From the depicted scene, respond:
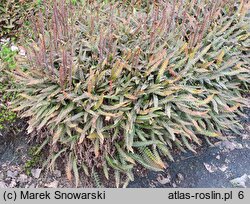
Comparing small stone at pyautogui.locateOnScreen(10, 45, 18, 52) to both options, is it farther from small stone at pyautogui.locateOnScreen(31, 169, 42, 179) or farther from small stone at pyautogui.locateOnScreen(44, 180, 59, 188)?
small stone at pyautogui.locateOnScreen(44, 180, 59, 188)

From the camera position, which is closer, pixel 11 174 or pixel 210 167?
pixel 11 174

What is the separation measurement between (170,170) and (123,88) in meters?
1.01

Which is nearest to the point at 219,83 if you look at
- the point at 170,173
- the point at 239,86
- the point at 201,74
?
the point at 201,74

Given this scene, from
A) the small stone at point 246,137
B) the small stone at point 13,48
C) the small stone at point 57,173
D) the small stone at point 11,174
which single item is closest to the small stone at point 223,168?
the small stone at point 246,137

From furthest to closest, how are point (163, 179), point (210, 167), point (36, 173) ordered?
point (210, 167) < point (163, 179) < point (36, 173)

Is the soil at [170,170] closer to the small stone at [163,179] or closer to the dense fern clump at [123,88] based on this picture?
the small stone at [163,179]

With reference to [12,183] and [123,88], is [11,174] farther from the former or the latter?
[123,88]

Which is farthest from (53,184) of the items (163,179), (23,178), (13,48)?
(13,48)

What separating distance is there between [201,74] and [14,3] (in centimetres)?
235

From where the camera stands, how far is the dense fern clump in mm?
3863

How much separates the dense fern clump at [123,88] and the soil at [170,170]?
15 centimetres

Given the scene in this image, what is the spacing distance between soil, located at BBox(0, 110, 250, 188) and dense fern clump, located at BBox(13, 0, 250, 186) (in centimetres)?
15

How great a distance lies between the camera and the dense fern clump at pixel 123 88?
3863 millimetres

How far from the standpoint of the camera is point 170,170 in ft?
13.9
